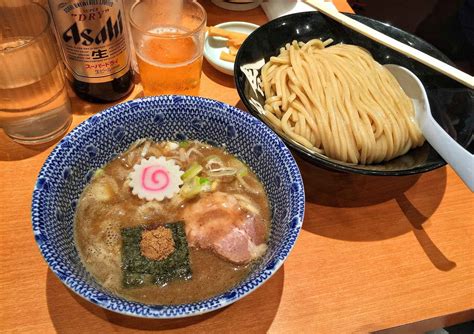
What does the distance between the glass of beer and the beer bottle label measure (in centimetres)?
5

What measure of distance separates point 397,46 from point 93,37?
87cm

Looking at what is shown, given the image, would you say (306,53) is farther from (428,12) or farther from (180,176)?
(428,12)

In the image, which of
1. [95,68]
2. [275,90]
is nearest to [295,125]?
[275,90]

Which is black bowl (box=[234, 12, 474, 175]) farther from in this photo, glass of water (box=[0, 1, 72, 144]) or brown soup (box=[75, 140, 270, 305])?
glass of water (box=[0, 1, 72, 144])

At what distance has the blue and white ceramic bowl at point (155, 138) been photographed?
2.22 feet

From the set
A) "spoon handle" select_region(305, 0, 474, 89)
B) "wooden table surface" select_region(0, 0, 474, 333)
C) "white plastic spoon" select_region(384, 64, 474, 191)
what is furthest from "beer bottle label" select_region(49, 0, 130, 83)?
"white plastic spoon" select_region(384, 64, 474, 191)

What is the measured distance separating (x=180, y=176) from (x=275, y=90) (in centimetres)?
42

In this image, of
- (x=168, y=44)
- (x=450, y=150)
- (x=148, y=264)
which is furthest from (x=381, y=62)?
(x=148, y=264)

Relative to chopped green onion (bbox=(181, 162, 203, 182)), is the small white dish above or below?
above

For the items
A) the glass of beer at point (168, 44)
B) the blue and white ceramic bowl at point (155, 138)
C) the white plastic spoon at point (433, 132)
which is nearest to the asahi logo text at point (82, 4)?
the glass of beer at point (168, 44)

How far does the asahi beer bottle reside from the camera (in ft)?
3.27

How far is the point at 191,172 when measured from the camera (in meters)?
1.00

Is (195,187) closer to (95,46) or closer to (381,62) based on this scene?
(95,46)

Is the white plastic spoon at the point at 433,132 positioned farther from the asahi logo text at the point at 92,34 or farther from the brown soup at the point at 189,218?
the asahi logo text at the point at 92,34
